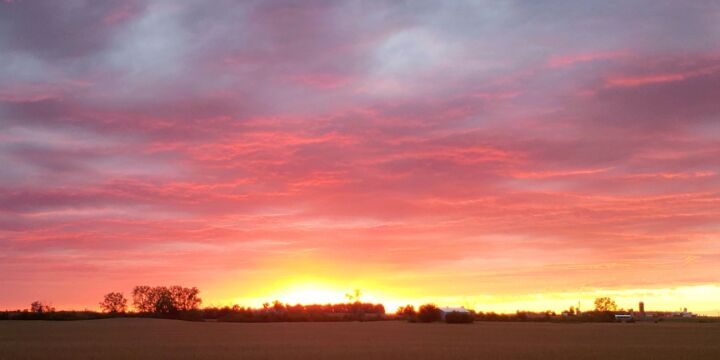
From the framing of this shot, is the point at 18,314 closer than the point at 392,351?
No

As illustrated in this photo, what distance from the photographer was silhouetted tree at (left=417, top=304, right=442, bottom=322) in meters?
108

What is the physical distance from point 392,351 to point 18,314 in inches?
3129

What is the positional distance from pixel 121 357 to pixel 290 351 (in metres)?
8.37

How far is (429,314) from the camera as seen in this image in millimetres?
108688

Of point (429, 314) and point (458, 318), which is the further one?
point (429, 314)

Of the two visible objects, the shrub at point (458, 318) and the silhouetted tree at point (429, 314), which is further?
the silhouetted tree at point (429, 314)

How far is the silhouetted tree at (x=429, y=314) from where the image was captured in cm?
10844

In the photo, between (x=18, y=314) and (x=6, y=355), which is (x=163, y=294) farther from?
(x=6, y=355)

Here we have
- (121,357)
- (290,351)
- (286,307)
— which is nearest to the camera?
(121,357)

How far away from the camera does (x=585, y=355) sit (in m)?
33.3

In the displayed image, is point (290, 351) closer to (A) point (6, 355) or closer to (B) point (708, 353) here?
(A) point (6, 355)

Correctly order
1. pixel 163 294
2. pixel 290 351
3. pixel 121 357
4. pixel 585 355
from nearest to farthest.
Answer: pixel 121 357 → pixel 585 355 → pixel 290 351 → pixel 163 294

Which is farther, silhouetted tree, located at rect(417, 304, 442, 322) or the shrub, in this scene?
silhouetted tree, located at rect(417, 304, 442, 322)

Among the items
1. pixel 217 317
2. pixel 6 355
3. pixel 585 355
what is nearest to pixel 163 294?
pixel 217 317
